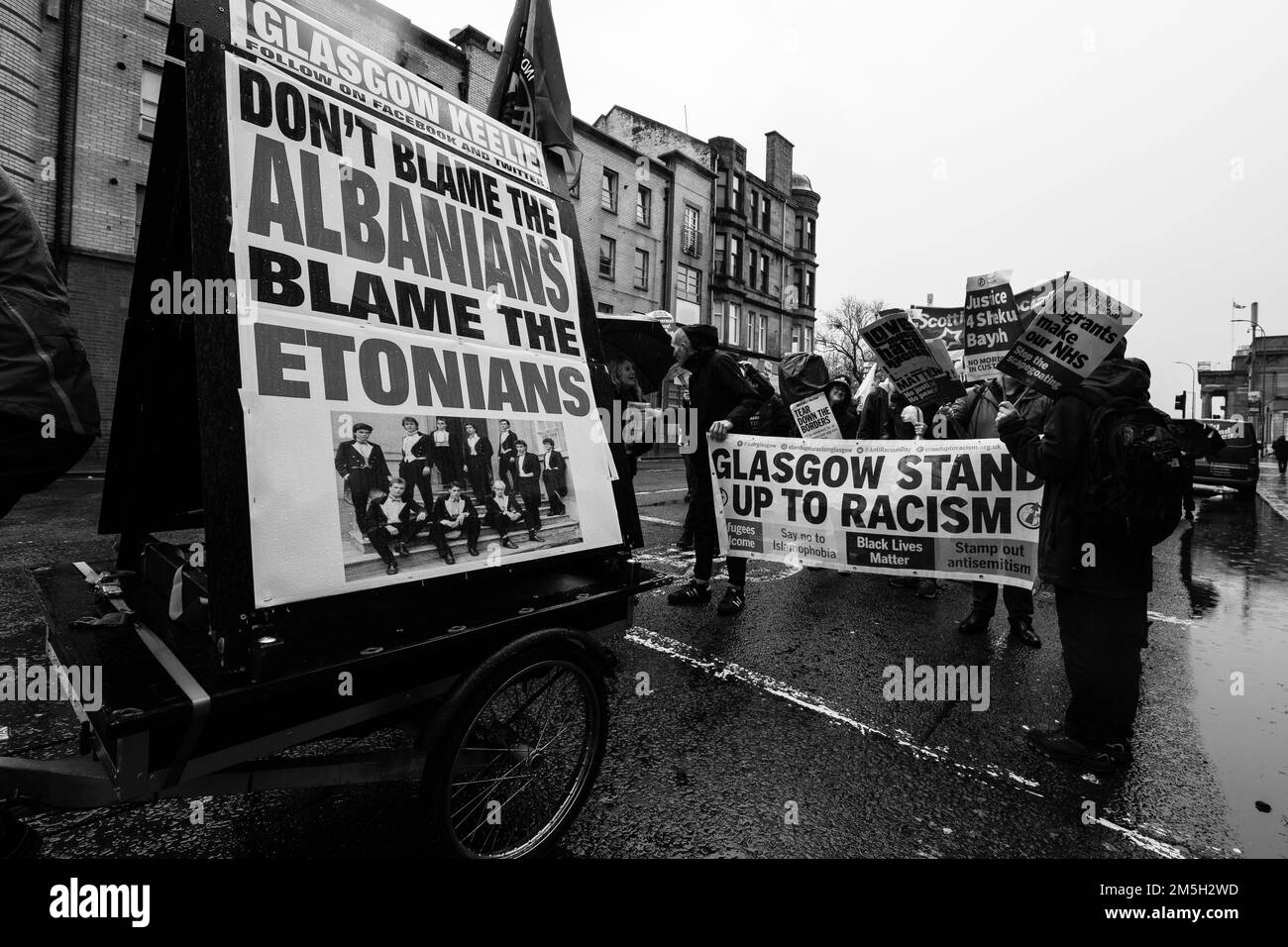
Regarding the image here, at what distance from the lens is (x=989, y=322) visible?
4.68 m

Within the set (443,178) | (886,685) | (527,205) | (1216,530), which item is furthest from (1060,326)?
(1216,530)

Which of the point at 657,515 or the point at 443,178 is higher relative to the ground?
the point at 443,178

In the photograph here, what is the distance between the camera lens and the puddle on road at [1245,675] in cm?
274

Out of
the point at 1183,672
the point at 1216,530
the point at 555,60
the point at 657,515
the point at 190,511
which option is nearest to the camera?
the point at 190,511

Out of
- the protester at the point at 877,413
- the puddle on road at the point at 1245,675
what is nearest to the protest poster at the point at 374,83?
the puddle on road at the point at 1245,675

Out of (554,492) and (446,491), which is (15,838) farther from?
(554,492)

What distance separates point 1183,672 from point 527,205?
504cm

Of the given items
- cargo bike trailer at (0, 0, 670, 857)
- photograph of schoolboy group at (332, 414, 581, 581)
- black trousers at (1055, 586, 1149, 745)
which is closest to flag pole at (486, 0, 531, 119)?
cargo bike trailer at (0, 0, 670, 857)

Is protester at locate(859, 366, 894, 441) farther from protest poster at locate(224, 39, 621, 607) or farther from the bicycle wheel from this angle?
the bicycle wheel

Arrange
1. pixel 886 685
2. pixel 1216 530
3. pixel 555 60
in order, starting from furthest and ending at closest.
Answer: pixel 1216 530 → pixel 886 685 → pixel 555 60

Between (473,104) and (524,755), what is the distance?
2773cm

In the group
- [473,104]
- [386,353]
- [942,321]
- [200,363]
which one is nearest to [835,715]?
[386,353]

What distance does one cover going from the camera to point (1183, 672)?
4316 millimetres
